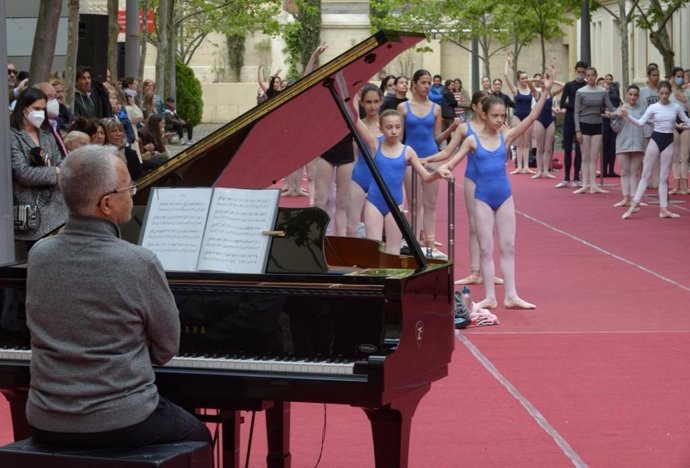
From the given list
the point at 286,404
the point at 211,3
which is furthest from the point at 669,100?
the point at 211,3

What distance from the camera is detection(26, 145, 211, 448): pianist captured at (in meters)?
5.10

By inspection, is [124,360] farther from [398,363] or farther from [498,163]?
[498,163]

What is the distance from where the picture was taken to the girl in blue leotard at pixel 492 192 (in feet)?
39.9

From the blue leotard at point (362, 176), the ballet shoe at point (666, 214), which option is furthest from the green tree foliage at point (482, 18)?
the blue leotard at point (362, 176)

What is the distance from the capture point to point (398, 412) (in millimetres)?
5863

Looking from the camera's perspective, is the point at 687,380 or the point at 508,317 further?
the point at 508,317

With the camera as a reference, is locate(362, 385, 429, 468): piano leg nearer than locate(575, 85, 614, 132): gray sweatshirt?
Yes

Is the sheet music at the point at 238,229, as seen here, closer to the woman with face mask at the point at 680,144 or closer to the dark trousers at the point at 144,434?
the dark trousers at the point at 144,434

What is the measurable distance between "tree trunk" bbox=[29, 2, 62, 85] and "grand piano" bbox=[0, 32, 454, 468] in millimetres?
9521

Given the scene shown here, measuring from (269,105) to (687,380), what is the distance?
14.1 ft

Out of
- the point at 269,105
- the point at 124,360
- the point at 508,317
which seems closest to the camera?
the point at 124,360

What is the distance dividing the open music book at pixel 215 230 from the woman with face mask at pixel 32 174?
14.1 feet

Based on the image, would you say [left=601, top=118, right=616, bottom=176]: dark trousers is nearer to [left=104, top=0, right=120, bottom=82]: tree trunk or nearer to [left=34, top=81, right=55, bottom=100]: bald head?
[left=104, top=0, right=120, bottom=82]: tree trunk

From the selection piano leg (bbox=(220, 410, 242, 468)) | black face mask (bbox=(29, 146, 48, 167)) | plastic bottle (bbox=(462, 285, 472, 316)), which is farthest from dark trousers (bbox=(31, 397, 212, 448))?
plastic bottle (bbox=(462, 285, 472, 316))
